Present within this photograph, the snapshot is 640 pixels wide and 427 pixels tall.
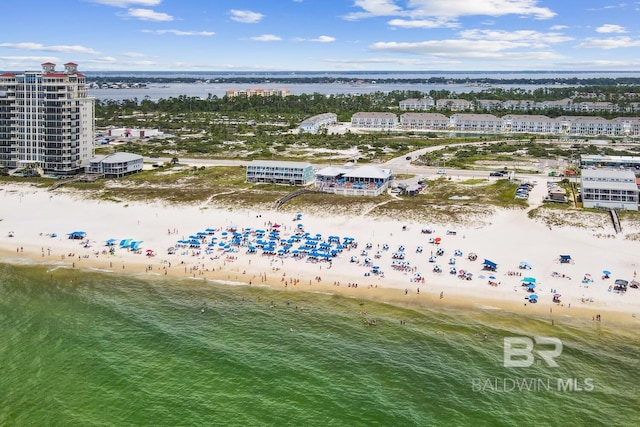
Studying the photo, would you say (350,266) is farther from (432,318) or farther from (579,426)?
(579,426)

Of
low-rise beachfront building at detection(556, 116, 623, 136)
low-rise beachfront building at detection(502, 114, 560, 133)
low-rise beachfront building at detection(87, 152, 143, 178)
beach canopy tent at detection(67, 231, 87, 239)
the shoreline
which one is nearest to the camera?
the shoreline

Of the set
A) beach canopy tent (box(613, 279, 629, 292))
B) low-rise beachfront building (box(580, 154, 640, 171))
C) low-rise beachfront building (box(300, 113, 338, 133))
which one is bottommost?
beach canopy tent (box(613, 279, 629, 292))

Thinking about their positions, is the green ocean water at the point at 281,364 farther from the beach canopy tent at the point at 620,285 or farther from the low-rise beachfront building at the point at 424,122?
the low-rise beachfront building at the point at 424,122

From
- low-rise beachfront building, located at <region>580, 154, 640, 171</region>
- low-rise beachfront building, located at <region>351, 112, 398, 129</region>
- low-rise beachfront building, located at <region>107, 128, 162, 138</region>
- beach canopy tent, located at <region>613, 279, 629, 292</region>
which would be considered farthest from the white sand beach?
low-rise beachfront building, located at <region>351, 112, 398, 129</region>

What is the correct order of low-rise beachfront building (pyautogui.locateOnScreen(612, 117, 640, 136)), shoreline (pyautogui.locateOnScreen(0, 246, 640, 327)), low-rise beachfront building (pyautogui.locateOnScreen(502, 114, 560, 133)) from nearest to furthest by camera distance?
shoreline (pyautogui.locateOnScreen(0, 246, 640, 327)) < low-rise beachfront building (pyautogui.locateOnScreen(612, 117, 640, 136)) < low-rise beachfront building (pyautogui.locateOnScreen(502, 114, 560, 133))

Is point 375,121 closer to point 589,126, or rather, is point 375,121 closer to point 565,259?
point 589,126

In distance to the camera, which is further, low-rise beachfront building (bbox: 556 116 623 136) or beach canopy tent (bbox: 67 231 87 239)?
low-rise beachfront building (bbox: 556 116 623 136)

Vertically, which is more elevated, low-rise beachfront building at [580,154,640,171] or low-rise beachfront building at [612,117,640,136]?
low-rise beachfront building at [612,117,640,136]

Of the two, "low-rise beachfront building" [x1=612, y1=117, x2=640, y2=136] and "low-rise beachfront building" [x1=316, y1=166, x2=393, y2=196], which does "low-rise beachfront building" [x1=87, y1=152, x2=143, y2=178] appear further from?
"low-rise beachfront building" [x1=612, y1=117, x2=640, y2=136]
